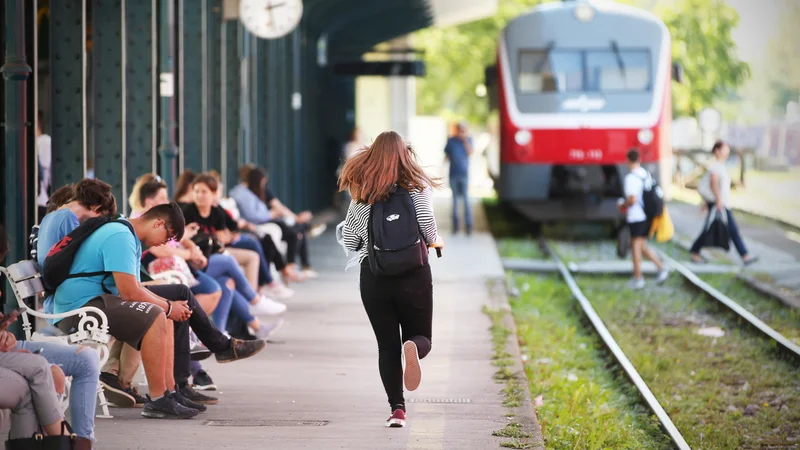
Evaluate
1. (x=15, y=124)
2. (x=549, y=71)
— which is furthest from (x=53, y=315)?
(x=549, y=71)

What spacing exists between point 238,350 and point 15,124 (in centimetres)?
206

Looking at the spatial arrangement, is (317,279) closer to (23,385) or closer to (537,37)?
(537,37)

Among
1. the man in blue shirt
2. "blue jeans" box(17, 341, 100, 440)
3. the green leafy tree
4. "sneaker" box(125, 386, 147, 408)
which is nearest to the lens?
"blue jeans" box(17, 341, 100, 440)

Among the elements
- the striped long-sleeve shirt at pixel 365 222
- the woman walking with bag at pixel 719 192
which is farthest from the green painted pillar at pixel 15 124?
the woman walking with bag at pixel 719 192

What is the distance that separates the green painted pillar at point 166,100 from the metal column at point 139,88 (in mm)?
361

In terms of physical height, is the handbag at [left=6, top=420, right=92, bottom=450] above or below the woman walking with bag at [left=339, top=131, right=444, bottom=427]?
below

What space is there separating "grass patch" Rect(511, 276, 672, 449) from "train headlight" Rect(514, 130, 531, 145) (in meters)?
4.63

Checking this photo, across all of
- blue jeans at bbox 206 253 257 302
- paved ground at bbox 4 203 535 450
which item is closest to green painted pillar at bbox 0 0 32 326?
blue jeans at bbox 206 253 257 302

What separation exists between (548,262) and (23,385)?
1334 cm

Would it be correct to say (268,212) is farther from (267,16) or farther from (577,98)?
(577,98)

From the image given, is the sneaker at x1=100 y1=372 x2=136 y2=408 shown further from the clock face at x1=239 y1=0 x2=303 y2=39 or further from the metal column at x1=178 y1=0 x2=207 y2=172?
the clock face at x1=239 y1=0 x2=303 y2=39

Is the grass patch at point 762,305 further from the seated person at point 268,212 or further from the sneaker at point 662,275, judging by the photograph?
the seated person at point 268,212

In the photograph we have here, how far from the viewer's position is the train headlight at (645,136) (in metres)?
18.8

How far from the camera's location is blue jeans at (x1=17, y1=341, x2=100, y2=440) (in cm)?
582
